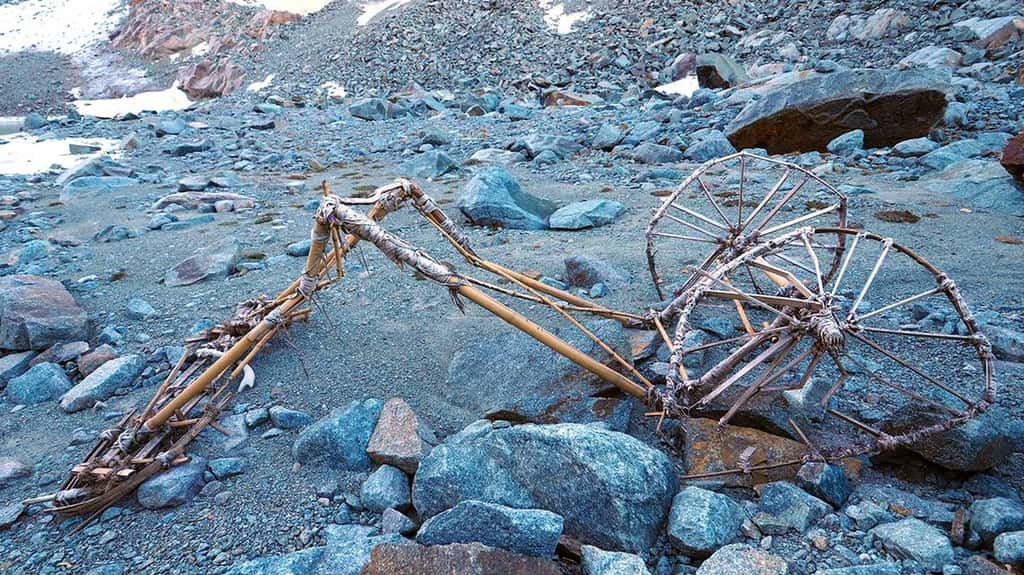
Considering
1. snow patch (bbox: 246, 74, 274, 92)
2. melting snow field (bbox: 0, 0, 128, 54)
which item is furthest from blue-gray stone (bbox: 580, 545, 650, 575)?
melting snow field (bbox: 0, 0, 128, 54)

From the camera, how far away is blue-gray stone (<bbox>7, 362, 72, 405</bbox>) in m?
2.54

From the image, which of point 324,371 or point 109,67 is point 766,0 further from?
point 109,67

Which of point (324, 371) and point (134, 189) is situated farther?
point (134, 189)

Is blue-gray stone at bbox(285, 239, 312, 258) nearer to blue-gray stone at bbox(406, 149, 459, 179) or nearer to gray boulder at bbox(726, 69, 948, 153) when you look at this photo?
blue-gray stone at bbox(406, 149, 459, 179)

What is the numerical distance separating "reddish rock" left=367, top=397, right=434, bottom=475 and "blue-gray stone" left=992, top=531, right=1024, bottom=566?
1.58 meters

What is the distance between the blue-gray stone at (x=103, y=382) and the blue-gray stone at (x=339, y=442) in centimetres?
107

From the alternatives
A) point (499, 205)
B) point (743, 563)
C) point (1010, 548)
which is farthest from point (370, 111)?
point (1010, 548)

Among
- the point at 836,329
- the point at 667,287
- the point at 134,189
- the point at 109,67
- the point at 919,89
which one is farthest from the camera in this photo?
the point at 109,67

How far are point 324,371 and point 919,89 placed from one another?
21.0 feet

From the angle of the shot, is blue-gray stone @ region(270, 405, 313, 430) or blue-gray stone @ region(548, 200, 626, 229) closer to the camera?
blue-gray stone @ region(270, 405, 313, 430)

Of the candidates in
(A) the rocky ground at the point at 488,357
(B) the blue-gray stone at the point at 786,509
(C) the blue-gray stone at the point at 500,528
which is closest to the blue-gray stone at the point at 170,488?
(A) the rocky ground at the point at 488,357

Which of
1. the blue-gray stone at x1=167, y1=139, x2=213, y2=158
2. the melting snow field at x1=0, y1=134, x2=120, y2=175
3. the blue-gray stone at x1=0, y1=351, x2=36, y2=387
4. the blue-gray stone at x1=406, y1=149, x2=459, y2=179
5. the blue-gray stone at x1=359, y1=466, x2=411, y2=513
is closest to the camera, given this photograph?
the blue-gray stone at x1=359, y1=466, x2=411, y2=513

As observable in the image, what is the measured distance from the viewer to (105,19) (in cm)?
2619

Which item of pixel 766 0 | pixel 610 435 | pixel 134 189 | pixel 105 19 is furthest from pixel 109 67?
pixel 610 435
